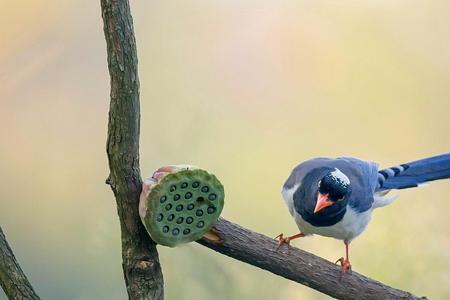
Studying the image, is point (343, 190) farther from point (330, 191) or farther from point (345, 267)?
point (345, 267)

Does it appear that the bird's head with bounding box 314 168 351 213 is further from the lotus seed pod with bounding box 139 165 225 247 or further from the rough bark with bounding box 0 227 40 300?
the rough bark with bounding box 0 227 40 300

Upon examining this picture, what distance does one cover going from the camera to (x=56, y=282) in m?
1.33

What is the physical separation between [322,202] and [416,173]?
227 mm

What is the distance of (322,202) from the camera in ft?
3.41

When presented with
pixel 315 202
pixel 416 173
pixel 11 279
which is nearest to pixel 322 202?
pixel 315 202

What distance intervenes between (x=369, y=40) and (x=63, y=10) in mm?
649

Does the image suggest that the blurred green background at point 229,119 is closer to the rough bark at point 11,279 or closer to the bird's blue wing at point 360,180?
the bird's blue wing at point 360,180

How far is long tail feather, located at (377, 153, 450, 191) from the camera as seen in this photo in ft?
3.80

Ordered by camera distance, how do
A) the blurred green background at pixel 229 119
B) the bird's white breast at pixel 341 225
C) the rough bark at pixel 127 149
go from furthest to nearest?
the blurred green background at pixel 229 119, the bird's white breast at pixel 341 225, the rough bark at pixel 127 149

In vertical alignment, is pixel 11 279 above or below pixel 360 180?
below

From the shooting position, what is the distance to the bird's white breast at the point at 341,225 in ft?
3.58

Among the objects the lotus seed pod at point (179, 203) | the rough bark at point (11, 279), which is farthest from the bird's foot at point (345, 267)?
the rough bark at point (11, 279)

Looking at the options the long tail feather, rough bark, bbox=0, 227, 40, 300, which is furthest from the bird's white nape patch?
rough bark, bbox=0, 227, 40, 300

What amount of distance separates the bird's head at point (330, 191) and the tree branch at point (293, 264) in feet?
0.30
